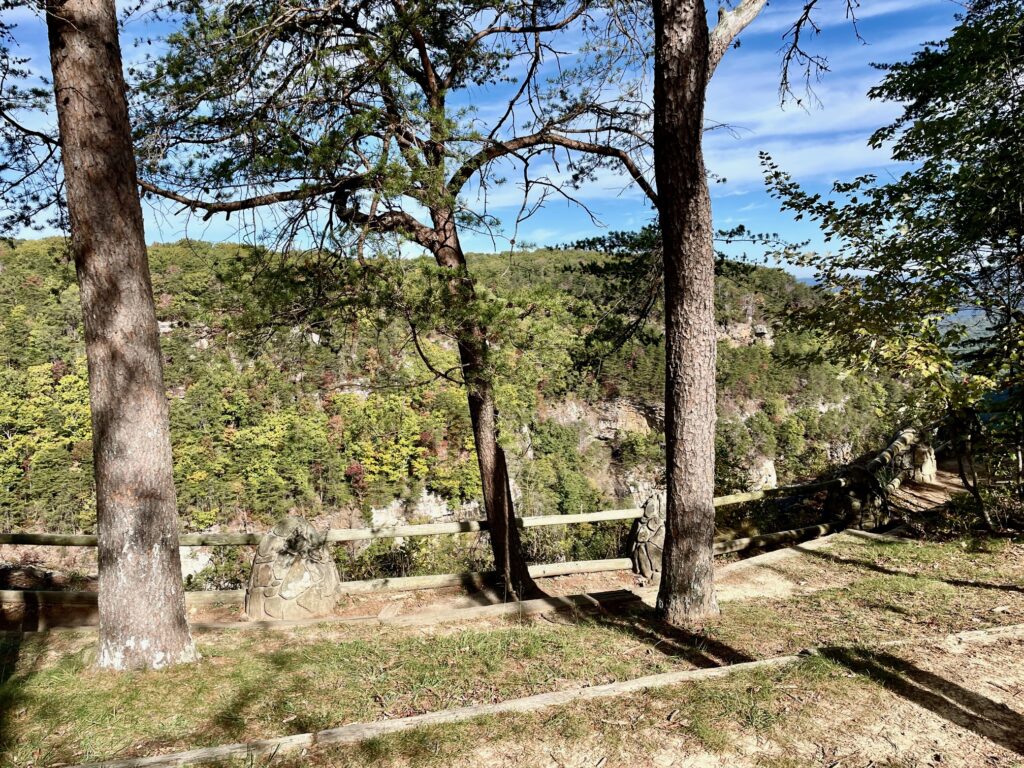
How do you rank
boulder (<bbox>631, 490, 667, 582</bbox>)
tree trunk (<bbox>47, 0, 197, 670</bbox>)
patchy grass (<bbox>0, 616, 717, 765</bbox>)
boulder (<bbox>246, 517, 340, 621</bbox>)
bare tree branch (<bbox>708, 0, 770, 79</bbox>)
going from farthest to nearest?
boulder (<bbox>631, 490, 667, 582</bbox>), boulder (<bbox>246, 517, 340, 621</bbox>), bare tree branch (<bbox>708, 0, 770, 79</bbox>), tree trunk (<bbox>47, 0, 197, 670</bbox>), patchy grass (<bbox>0, 616, 717, 765</bbox>)

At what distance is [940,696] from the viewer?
9.41ft

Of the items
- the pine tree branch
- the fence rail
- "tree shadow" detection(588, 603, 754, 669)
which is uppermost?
the pine tree branch

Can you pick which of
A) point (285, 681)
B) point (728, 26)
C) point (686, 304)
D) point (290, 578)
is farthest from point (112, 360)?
point (728, 26)

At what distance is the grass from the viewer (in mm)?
2613

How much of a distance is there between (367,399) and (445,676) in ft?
14.6

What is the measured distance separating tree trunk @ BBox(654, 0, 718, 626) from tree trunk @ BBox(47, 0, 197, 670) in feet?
10.9

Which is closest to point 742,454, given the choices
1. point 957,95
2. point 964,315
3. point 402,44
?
point 964,315

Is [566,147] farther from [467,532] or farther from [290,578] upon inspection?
[290,578]

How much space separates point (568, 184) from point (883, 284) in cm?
351

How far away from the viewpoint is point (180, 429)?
1249 inches

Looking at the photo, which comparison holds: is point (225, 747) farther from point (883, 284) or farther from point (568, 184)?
point (883, 284)

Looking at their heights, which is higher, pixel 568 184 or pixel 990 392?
pixel 568 184

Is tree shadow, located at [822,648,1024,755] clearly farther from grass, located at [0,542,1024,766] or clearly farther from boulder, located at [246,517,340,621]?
boulder, located at [246,517,340,621]

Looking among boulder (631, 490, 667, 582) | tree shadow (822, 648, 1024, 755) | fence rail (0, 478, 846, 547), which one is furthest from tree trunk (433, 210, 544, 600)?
tree shadow (822, 648, 1024, 755)
